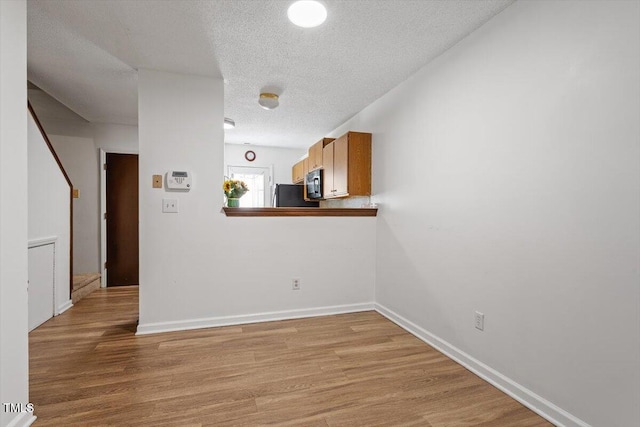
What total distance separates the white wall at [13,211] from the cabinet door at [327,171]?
284cm

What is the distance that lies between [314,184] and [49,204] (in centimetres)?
294

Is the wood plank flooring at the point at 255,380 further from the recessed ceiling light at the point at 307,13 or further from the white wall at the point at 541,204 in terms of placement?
the recessed ceiling light at the point at 307,13

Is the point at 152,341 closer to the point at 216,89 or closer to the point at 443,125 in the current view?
the point at 216,89

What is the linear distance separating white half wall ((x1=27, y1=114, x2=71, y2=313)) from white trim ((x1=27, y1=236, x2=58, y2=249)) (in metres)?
0.02

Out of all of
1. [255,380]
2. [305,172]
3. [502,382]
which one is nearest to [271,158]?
[305,172]

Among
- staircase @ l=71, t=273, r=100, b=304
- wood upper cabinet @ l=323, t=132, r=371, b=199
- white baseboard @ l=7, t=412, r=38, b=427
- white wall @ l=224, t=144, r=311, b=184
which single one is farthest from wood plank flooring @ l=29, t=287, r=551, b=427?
white wall @ l=224, t=144, r=311, b=184

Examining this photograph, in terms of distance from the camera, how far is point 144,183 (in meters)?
2.59

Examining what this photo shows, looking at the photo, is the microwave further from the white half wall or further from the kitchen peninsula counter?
the white half wall

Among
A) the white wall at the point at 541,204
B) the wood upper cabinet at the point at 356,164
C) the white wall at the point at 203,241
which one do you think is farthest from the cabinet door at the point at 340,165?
the white wall at the point at 541,204

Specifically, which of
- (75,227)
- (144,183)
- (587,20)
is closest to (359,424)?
(587,20)

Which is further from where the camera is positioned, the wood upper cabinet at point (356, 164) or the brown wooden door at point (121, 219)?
the brown wooden door at point (121, 219)

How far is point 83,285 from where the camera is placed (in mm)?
3652

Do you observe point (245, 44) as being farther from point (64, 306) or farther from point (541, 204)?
point (64, 306)

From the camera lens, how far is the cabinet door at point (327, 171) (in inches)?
151
